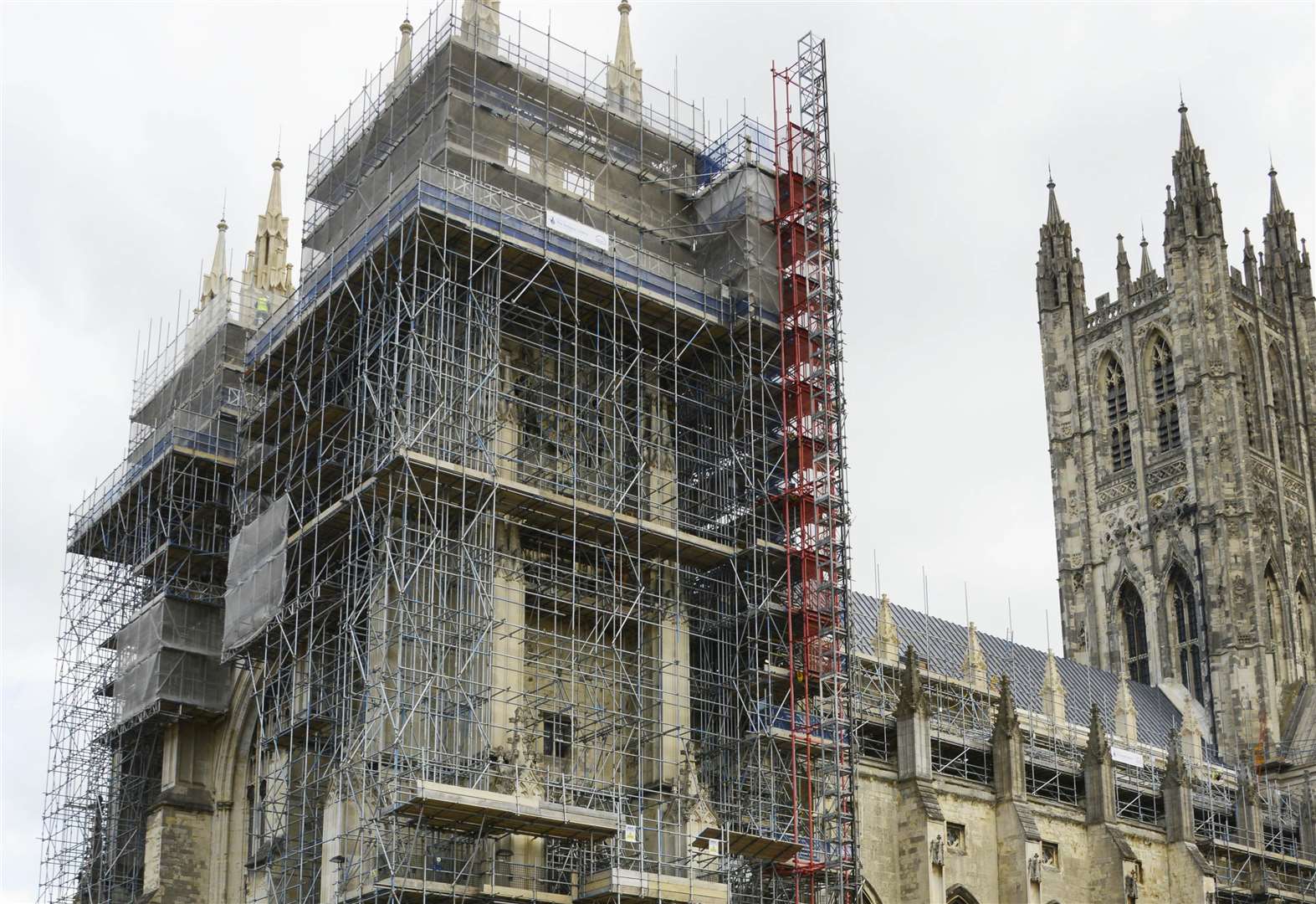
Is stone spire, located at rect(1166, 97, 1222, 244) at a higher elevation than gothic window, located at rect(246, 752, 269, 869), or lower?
higher

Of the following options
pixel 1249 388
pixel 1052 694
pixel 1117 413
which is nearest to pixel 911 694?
pixel 1052 694

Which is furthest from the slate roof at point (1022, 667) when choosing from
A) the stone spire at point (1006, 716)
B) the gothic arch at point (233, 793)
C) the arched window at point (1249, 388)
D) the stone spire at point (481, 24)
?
the stone spire at point (481, 24)

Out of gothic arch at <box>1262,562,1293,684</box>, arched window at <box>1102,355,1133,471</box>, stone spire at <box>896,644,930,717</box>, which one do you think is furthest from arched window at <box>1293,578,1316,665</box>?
stone spire at <box>896,644,930,717</box>

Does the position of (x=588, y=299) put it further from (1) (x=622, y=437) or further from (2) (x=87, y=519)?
(2) (x=87, y=519)

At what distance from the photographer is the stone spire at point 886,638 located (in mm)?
54406

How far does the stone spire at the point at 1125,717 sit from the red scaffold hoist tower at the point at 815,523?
69.0ft

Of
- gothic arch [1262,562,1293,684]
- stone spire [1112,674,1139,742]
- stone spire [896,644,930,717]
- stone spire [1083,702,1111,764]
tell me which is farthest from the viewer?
gothic arch [1262,562,1293,684]

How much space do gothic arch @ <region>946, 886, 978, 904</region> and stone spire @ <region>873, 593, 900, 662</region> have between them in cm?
686

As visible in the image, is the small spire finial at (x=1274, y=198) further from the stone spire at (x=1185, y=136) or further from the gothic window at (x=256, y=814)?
the gothic window at (x=256, y=814)

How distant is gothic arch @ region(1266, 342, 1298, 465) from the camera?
261ft

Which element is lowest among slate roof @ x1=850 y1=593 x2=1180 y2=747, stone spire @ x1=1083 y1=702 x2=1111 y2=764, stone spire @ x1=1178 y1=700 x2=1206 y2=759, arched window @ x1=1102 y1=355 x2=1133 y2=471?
stone spire @ x1=1083 y1=702 x2=1111 y2=764

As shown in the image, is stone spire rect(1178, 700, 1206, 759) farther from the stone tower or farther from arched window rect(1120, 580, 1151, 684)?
arched window rect(1120, 580, 1151, 684)

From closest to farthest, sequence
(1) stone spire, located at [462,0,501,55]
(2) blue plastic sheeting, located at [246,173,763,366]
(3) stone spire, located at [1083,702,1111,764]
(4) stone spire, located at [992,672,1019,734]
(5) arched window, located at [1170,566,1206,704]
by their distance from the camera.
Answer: (2) blue plastic sheeting, located at [246,173,763,366]
(1) stone spire, located at [462,0,501,55]
(4) stone spire, located at [992,672,1019,734]
(3) stone spire, located at [1083,702,1111,764]
(5) arched window, located at [1170,566,1206,704]

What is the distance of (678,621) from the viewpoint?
41156 millimetres
